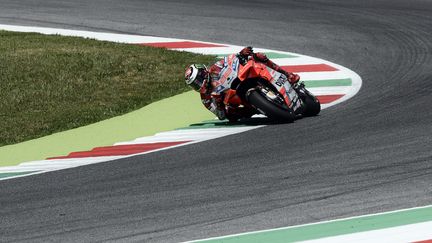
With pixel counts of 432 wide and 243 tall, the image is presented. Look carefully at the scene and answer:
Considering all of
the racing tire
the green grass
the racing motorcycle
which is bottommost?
the green grass

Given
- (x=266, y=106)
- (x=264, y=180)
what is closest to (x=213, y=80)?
(x=266, y=106)

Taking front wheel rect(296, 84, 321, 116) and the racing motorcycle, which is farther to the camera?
front wheel rect(296, 84, 321, 116)

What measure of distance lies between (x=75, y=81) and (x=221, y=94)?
3.93 metres

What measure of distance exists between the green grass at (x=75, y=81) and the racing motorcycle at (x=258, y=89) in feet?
7.45

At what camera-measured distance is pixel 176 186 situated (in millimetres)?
11344

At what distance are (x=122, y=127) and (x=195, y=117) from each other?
1050 millimetres

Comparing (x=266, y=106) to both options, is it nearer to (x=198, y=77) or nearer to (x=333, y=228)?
(x=198, y=77)

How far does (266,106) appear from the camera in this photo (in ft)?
47.3

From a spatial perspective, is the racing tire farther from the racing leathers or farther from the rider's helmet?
the rider's helmet

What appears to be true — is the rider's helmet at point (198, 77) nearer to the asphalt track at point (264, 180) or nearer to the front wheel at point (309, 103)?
the asphalt track at point (264, 180)

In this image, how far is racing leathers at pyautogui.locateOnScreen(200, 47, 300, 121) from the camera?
1470cm

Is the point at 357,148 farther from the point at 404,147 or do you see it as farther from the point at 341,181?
the point at 341,181

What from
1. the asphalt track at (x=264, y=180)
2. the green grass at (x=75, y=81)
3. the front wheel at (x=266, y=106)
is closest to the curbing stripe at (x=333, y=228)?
the asphalt track at (x=264, y=180)

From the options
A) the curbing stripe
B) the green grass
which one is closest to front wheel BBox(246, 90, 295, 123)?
the green grass
